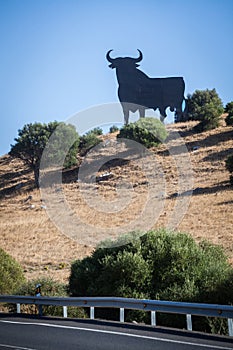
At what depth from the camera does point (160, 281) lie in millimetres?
13734

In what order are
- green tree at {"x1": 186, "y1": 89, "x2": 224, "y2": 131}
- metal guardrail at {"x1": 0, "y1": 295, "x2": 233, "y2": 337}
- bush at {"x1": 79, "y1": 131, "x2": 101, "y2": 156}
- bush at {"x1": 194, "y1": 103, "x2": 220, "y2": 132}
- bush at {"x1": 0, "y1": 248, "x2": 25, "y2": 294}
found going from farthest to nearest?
green tree at {"x1": 186, "y1": 89, "x2": 224, "y2": 131}
bush at {"x1": 194, "y1": 103, "x2": 220, "y2": 132}
bush at {"x1": 79, "y1": 131, "x2": 101, "y2": 156}
bush at {"x1": 0, "y1": 248, "x2": 25, "y2": 294}
metal guardrail at {"x1": 0, "y1": 295, "x2": 233, "y2": 337}

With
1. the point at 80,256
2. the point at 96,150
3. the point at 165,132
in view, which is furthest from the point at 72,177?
the point at 80,256

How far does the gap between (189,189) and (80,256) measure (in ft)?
47.2

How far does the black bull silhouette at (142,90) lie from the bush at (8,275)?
32.9 meters

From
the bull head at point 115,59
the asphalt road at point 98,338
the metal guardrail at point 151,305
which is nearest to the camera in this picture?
the asphalt road at point 98,338

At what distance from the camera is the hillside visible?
25.1m

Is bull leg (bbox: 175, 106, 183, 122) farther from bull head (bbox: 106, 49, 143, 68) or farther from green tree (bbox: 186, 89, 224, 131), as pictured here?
bull head (bbox: 106, 49, 143, 68)

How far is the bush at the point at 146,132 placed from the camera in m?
49.7

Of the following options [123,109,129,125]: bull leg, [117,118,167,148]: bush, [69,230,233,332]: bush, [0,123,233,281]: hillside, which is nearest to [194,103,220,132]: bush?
[0,123,233,281]: hillside

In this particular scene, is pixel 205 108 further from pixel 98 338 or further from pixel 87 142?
pixel 98 338

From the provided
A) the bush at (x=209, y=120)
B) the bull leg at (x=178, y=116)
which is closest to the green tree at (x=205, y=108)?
the bush at (x=209, y=120)

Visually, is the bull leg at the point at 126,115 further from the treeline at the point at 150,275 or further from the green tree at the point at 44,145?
the treeline at the point at 150,275

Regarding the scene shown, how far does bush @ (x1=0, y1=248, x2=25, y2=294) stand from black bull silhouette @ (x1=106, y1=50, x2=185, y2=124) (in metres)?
32.9

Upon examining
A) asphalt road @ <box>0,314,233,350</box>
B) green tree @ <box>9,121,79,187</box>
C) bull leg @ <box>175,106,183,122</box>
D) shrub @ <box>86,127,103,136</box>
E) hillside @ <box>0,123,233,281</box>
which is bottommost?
asphalt road @ <box>0,314,233,350</box>
